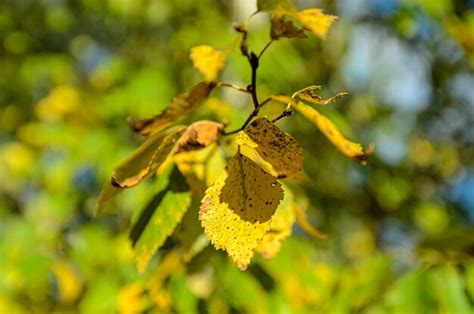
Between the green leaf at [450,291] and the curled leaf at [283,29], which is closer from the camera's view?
the curled leaf at [283,29]

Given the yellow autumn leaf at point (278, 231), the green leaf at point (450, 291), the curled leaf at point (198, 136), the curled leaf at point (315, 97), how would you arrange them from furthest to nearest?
1. the green leaf at point (450, 291)
2. the yellow autumn leaf at point (278, 231)
3. the curled leaf at point (198, 136)
4. the curled leaf at point (315, 97)

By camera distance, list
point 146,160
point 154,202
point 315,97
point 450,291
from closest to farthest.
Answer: point 315,97, point 146,160, point 154,202, point 450,291

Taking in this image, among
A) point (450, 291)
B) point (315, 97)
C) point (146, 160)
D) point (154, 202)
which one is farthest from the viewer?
point (450, 291)

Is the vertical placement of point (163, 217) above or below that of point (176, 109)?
below

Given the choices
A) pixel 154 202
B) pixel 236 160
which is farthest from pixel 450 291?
pixel 236 160

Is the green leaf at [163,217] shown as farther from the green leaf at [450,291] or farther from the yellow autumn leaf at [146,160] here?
the green leaf at [450,291]

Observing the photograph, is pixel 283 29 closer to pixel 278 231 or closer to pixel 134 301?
pixel 278 231

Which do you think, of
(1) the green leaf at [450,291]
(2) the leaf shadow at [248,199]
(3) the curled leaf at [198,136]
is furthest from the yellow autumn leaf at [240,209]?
(1) the green leaf at [450,291]

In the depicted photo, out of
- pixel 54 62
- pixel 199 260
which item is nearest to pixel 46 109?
pixel 54 62
